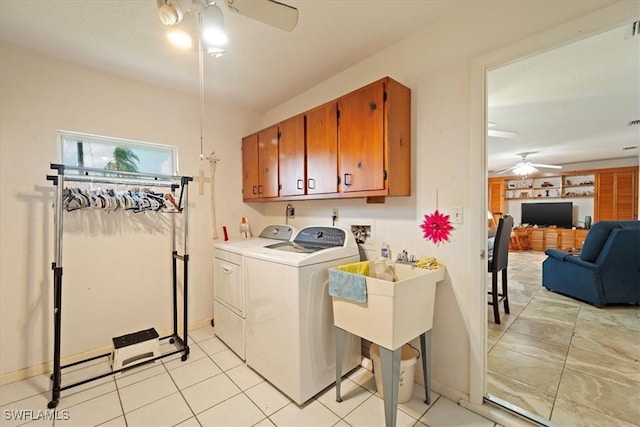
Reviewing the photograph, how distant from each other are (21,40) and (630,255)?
618cm

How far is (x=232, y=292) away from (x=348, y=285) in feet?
3.96

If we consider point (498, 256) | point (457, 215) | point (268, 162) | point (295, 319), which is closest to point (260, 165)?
point (268, 162)

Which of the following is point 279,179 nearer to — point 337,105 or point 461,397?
point 337,105

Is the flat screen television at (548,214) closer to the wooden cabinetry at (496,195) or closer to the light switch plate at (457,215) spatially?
the wooden cabinetry at (496,195)

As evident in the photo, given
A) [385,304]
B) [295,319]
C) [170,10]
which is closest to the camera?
[170,10]

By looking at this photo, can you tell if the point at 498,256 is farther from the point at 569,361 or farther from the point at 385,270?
the point at 385,270

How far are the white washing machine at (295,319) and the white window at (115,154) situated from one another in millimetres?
1460

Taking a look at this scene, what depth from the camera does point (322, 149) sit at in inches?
86.7

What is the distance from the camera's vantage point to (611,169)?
660 centimetres

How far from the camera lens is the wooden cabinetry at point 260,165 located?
8.98 feet

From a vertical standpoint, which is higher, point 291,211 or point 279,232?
point 291,211

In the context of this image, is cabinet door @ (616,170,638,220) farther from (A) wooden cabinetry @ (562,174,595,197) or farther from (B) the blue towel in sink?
(B) the blue towel in sink

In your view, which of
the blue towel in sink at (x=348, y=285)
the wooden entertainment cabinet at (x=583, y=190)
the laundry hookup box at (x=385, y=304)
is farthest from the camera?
the wooden entertainment cabinet at (x=583, y=190)

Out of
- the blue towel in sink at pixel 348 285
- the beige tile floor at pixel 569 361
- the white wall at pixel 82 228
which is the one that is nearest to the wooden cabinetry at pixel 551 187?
the beige tile floor at pixel 569 361
